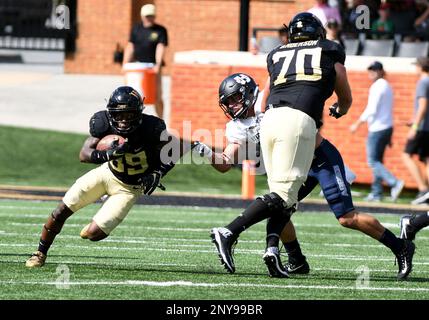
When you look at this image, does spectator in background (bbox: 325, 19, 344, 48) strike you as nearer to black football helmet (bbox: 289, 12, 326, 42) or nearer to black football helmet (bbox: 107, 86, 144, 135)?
black football helmet (bbox: 289, 12, 326, 42)

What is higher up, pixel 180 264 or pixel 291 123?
pixel 291 123

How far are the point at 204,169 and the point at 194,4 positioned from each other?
7791 mm

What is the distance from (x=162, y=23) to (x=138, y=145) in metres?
16.8

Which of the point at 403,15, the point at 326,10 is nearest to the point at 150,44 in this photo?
the point at 326,10

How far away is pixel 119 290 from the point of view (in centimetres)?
796

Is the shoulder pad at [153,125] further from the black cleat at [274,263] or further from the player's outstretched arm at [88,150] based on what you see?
the black cleat at [274,263]

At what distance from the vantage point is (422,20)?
68.1 ft

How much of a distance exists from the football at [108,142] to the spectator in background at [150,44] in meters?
9.03

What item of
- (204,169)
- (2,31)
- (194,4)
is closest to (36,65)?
(2,31)

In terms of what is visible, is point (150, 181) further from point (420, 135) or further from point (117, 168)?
point (420, 135)

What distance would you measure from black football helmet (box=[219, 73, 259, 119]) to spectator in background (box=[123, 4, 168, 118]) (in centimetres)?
896

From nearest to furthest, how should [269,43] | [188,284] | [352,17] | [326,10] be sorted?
[188,284], [326,10], [269,43], [352,17]

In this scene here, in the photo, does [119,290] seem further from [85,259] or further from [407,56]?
[407,56]

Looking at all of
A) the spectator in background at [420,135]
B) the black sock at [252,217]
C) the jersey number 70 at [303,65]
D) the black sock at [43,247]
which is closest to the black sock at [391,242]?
the black sock at [252,217]
